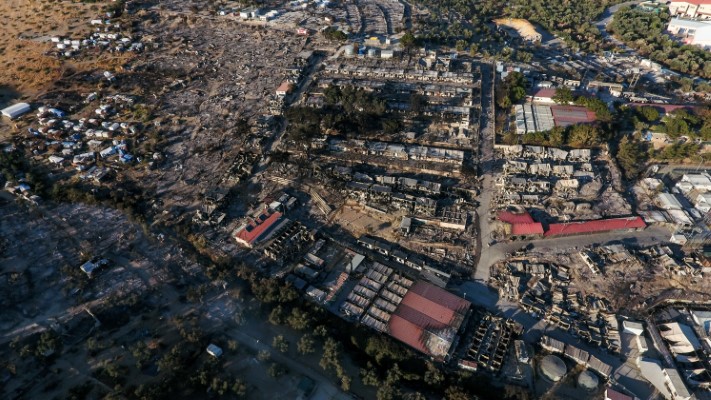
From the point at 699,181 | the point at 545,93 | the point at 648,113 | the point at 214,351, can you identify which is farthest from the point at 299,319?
the point at 648,113

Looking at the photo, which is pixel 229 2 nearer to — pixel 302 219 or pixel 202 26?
pixel 202 26

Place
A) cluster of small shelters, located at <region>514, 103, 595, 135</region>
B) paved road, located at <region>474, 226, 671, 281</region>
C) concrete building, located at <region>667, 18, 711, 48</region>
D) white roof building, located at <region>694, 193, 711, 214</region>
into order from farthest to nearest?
concrete building, located at <region>667, 18, 711, 48</region>
cluster of small shelters, located at <region>514, 103, 595, 135</region>
white roof building, located at <region>694, 193, 711, 214</region>
paved road, located at <region>474, 226, 671, 281</region>

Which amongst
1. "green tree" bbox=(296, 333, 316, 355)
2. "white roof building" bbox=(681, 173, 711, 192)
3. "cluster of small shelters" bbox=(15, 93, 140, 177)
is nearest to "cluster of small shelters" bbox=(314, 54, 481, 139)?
"white roof building" bbox=(681, 173, 711, 192)

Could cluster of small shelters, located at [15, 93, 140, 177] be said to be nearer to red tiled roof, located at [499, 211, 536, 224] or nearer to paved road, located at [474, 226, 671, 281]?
paved road, located at [474, 226, 671, 281]

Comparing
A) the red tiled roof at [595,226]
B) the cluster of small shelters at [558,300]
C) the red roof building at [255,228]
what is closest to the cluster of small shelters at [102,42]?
the red roof building at [255,228]

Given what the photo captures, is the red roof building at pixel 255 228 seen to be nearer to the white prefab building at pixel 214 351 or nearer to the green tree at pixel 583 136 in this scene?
the white prefab building at pixel 214 351

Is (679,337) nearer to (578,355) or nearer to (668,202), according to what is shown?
(578,355)

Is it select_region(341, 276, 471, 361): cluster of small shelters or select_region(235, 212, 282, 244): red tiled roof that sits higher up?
select_region(235, 212, 282, 244): red tiled roof
